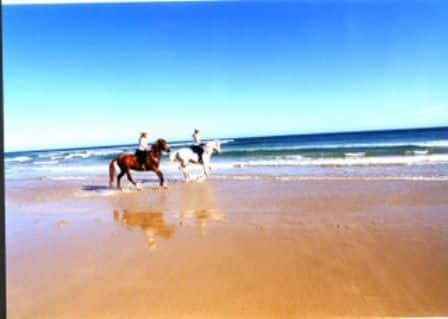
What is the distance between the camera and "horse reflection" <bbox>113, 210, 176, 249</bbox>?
2925mm

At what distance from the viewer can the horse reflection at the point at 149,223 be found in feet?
9.60

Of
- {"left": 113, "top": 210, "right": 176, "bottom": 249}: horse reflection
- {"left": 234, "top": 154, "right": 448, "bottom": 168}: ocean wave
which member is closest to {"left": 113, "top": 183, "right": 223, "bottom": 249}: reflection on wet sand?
{"left": 113, "top": 210, "right": 176, "bottom": 249}: horse reflection

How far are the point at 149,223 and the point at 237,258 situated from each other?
1.26 m

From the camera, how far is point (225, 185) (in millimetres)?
5609

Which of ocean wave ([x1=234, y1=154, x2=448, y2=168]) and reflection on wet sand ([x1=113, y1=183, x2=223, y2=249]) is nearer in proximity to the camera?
reflection on wet sand ([x1=113, y1=183, x2=223, y2=249])

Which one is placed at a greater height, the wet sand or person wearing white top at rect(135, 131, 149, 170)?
person wearing white top at rect(135, 131, 149, 170)

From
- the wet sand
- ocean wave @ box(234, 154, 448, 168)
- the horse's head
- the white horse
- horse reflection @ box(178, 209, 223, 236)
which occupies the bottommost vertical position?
the wet sand

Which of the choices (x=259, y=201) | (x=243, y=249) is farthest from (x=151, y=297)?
(x=259, y=201)

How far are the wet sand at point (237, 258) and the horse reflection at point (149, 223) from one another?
1cm

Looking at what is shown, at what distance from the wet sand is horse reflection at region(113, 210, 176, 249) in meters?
0.01

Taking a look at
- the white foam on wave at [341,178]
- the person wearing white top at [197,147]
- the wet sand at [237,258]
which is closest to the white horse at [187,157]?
the person wearing white top at [197,147]

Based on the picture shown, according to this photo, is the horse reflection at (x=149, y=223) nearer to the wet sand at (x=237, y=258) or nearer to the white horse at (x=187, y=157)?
the wet sand at (x=237, y=258)

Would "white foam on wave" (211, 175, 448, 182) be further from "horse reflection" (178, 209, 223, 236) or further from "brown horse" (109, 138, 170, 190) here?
Result: "horse reflection" (178, 209, 223, 236)

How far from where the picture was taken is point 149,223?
132 inches
